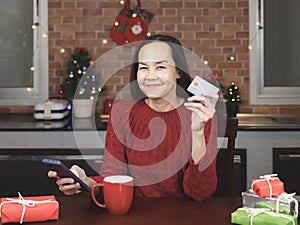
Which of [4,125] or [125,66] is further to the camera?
[125,66]

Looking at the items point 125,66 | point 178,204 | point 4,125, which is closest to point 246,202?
point 178,204

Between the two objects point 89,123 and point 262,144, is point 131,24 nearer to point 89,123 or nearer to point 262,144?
point 89,123

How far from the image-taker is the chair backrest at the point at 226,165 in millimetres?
2309

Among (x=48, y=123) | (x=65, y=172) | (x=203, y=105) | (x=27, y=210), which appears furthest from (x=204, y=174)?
(x=48, y=123)

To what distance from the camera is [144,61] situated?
211 cm

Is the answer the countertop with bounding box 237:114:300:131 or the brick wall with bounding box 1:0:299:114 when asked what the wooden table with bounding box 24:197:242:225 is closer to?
the countertop with bounding box 237:114:300:131

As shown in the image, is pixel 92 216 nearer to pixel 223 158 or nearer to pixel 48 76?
pixel 223 158

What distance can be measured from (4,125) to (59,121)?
0.37 metres

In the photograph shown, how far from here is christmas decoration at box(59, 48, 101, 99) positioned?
13.0 ft

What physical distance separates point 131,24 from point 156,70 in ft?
6.40

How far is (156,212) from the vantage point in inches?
64.2

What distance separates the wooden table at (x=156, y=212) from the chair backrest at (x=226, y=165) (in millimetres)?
517

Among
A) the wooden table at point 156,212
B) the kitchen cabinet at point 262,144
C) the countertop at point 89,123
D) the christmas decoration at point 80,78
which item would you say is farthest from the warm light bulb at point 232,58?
the wooden table at point 156,212

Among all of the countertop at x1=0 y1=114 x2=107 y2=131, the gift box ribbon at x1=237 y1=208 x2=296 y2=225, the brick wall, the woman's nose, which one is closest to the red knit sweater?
the woman's nose
